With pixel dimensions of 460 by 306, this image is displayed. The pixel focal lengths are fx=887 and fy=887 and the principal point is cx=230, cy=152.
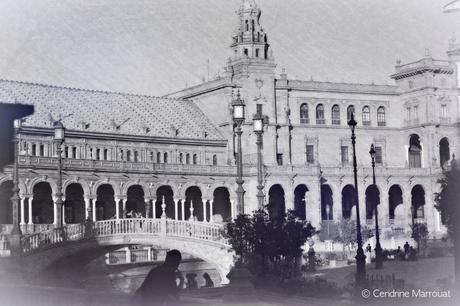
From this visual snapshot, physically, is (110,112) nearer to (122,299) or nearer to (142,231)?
(142,231)

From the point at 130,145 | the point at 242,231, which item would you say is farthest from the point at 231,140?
the point at 242,231

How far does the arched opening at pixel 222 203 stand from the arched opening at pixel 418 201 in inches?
765

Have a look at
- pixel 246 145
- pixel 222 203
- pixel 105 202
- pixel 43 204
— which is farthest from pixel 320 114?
pixel 43 204

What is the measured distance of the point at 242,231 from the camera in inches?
1305

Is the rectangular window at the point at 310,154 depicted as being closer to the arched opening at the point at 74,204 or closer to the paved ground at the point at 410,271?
the arched opening at the point at 74,204

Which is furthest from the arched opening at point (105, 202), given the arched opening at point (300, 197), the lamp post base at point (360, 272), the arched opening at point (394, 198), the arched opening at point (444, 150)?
the lamp post base at point (360, 272)

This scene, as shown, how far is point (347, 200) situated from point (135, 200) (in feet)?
71.9

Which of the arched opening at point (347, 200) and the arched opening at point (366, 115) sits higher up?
the arched opening at point (366, 115)

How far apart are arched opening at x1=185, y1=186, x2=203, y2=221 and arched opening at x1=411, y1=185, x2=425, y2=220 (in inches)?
880

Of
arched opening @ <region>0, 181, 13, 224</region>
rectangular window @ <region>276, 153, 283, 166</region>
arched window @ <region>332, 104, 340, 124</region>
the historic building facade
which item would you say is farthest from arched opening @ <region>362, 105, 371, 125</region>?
arched opening @ <region>0, 181, 13, 224</region>

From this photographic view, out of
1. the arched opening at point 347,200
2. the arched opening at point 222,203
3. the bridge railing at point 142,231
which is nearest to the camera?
the bridge railing at point 142,231

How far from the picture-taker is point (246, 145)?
76.1 metres

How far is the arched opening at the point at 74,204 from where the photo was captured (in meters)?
61.9

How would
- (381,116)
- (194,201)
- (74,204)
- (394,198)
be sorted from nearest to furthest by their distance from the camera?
(74,204), (194,201), (394,198), (381,116)
